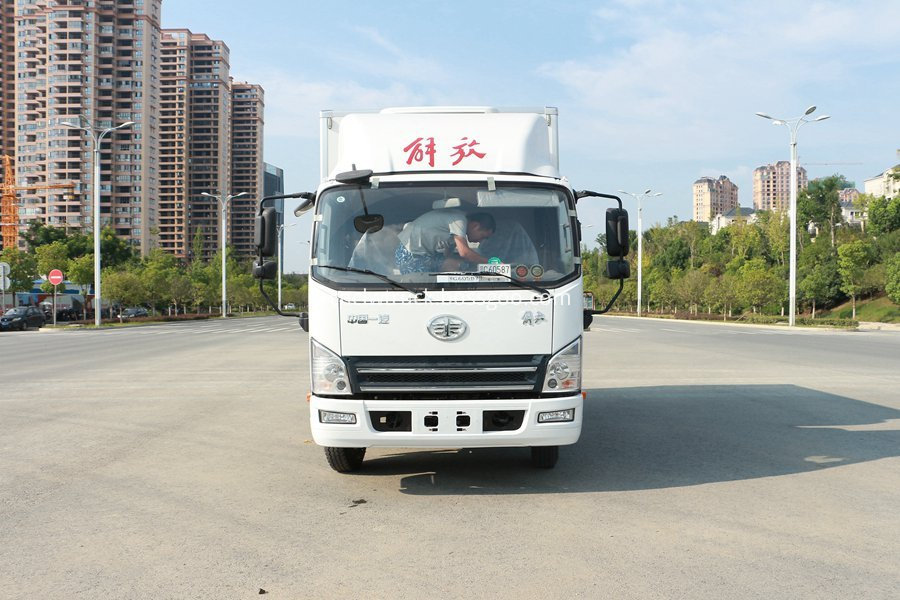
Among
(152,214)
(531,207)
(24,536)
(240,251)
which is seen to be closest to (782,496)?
(531,207)

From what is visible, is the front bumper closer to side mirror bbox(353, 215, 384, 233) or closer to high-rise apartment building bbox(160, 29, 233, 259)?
side mirror bbox(353, 215, 384, 233)

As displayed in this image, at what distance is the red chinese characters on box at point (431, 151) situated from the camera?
6477mm

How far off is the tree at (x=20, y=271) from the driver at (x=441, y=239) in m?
50.4

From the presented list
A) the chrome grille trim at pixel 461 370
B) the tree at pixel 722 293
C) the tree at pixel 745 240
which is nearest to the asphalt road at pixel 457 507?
the chrome grille trim at pixel 461 370

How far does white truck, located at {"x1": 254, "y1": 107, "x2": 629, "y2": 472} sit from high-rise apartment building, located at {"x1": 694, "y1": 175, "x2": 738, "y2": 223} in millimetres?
193458

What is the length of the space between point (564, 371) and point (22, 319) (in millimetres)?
43097

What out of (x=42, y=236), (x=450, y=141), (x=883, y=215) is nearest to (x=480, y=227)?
→ (x=450, y=141)

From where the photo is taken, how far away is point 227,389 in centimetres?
1271

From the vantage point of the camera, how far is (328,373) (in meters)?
5.73

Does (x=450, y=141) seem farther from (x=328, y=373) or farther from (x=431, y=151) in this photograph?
(x=328, y=373)

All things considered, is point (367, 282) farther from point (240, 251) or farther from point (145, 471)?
point (240, 251)

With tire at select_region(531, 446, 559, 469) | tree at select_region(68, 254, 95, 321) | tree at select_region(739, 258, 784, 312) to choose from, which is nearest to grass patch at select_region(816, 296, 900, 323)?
tree at select_region(739, 258, 784, 312)

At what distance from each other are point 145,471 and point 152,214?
119592mm

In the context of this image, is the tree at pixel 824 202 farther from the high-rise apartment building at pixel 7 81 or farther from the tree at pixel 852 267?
the high-rise apartment building at pixel 7 81
